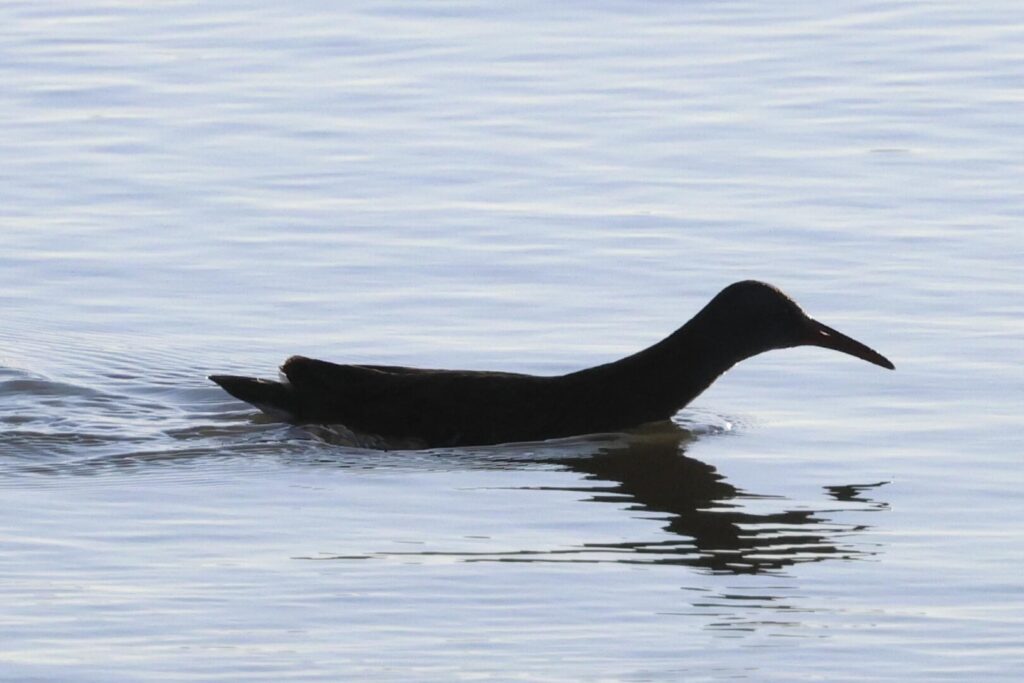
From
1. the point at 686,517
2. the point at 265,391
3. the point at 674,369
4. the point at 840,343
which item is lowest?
the point at 686,517

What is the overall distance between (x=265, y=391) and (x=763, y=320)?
2.49 metres

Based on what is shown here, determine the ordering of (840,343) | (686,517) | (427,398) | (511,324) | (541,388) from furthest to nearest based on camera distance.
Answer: (511,324) < (840,343) < (541,388) < (427,398) < (686,517)

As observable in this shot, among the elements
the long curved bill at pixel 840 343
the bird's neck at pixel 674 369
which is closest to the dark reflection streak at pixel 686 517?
the bird's neck at pixel 674 369

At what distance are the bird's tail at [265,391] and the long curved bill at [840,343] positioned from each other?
2567 mm

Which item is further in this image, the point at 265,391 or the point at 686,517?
the point at 265,391

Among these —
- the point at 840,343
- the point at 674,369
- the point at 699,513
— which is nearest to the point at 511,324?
the point at 674,369

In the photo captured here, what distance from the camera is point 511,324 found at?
44.9ft

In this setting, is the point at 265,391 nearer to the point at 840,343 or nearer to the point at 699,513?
the point at 699,513

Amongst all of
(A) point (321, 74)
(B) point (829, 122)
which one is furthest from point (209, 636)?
(A) point (321, 74)

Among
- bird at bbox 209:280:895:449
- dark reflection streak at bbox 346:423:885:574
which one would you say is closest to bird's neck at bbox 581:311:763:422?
bird at bbox 209:280:895:449

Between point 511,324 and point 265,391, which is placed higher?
point 511,324

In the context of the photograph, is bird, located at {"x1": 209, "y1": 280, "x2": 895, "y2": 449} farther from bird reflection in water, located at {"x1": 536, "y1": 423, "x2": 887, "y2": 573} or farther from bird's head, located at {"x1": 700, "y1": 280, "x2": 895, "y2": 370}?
bird reflection in water, located at {"x1": 536, "y1": 423, "x2": 887, "y2": 573}

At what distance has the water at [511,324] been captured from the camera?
8.59 meters

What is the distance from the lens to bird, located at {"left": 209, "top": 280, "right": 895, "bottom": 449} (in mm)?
11625
